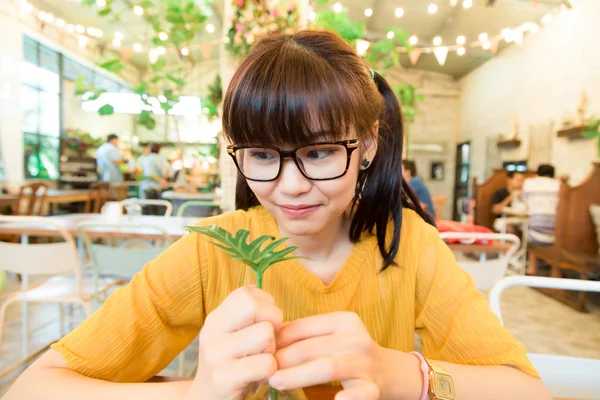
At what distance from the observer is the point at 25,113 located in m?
7.59

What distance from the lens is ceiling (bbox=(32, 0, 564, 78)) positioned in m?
6.72

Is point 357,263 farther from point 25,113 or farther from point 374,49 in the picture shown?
point 25,113

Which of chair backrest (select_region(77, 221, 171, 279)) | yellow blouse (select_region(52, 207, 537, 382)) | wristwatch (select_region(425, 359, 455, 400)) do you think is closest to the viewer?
wristwatch (select_region(425, 359, 455, 400))

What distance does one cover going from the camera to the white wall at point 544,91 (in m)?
5.67

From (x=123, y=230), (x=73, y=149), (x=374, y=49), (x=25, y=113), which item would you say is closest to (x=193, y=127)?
(x=73, y=149)

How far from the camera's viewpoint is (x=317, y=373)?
0.48m

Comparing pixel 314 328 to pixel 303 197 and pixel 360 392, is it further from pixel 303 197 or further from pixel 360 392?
pixel 303 197

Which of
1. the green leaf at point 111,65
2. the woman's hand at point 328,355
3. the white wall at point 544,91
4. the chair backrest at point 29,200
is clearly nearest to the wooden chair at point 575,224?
the white wall at point 544,91

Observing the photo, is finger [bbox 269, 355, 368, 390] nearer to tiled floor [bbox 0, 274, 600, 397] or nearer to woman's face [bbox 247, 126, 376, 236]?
woman's face [bbox 247, 126, 376, 236]

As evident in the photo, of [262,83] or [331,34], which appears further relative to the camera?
[331,34]

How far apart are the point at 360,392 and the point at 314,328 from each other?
0.09 metres

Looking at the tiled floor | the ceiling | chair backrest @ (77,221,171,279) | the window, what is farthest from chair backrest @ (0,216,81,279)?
the window

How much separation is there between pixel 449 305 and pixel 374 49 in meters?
3.64

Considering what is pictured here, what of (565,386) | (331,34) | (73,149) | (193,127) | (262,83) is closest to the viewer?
(262,83)
